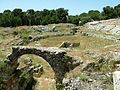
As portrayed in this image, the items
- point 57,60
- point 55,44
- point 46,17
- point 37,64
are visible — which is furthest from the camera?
point 46,17

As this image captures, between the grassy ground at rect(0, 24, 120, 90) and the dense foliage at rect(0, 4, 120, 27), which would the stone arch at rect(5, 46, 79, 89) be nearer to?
the grassy ground at rect(0, 24, 120, 90)

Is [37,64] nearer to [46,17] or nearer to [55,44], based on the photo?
[55,44]

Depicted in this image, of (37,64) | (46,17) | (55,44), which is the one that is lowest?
(37,64)

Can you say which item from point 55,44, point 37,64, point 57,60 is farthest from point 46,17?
point 57,60

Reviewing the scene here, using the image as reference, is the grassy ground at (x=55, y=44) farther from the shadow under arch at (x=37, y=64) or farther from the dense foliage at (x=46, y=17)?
the dense foliage at (x=46, y=17)

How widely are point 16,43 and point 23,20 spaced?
47297 millimetres

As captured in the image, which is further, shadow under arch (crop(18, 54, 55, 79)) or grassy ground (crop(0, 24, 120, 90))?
shadow under arch (crop(18, 54, 55, 79))

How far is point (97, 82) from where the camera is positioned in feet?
54.9

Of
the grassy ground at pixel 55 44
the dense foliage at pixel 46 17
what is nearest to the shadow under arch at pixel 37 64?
the grassy ground at pixel 55 44

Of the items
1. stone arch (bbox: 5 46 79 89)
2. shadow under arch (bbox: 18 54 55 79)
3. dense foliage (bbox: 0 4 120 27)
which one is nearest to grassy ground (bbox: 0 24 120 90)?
shadow under arch (bbox: 18 54 55 79)

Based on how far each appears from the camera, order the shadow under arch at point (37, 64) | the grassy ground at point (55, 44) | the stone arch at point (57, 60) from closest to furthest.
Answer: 1. the stone arch at point (57, 60)
2. the grassy ground at point (55, 44)
3. the shadow under arch at point (37, 64)

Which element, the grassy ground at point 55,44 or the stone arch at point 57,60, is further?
the grassy ground at point 55,44

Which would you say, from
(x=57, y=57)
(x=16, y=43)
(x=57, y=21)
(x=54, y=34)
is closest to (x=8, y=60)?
(x=57, y=57)

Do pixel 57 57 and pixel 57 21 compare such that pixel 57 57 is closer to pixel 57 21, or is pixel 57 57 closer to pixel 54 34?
pixel 54 34
